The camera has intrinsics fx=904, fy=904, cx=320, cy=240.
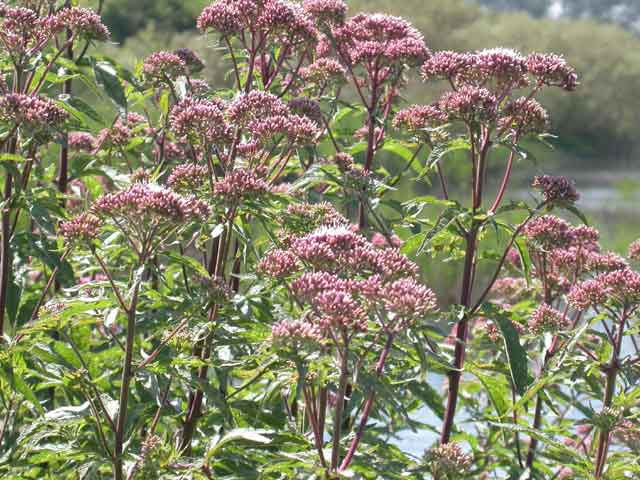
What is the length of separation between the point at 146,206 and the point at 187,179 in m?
0.49

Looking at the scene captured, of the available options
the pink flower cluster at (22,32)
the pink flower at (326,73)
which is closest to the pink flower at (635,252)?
the pink flower at (326,73)

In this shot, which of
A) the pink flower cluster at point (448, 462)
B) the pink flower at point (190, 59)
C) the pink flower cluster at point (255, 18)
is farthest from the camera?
the pink flower at point (190, 59)

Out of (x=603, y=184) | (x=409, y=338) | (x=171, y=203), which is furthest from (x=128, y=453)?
(x=603, y=184)

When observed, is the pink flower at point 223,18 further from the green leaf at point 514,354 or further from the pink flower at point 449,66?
the green leaf at point 514,354

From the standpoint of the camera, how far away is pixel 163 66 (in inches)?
147

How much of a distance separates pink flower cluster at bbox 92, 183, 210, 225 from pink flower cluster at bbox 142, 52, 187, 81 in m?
1.26

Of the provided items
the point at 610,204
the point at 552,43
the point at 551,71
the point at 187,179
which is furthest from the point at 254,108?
the point at 552,43

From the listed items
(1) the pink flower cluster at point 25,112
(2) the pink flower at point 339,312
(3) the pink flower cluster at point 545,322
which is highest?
(1) the pink flower cluster at point 25,112

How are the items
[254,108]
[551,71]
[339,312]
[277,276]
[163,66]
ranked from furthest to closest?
1. [163,66]
2. [551,71]
3. [254,108]
4. [277,276]
5. [339,312]

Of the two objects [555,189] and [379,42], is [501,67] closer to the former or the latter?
[555,189]

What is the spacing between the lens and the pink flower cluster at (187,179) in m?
2.99

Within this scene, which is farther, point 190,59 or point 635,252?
point 635,252

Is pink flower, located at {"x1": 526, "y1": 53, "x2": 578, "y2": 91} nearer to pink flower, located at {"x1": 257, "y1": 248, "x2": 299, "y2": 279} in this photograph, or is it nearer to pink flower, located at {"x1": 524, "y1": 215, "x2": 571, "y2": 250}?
pink flower, located at {"x1": 524, "y1": 215, "x2": 571, "y2": 250}

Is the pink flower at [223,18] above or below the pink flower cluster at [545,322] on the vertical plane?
above
